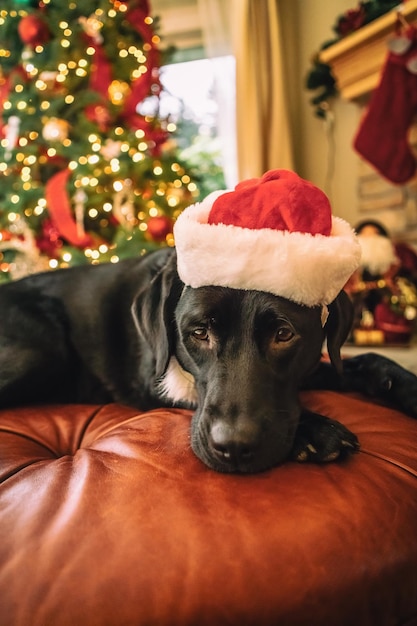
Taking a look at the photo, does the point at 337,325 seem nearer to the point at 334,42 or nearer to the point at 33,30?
the point at 334,42

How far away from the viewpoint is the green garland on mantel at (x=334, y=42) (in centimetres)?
296

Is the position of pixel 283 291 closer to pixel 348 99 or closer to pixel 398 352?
pixel 398 352

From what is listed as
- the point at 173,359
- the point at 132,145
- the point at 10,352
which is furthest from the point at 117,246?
the point at 173,359

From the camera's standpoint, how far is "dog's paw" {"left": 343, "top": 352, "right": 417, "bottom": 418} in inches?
52.5

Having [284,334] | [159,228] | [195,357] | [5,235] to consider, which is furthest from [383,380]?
[5,235]

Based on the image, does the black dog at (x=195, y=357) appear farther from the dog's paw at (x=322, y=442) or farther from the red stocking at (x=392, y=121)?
the red stocking at (x=392, y=121)

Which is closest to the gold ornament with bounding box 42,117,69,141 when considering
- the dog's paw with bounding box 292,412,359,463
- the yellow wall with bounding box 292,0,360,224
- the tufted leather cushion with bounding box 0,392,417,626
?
the yellow wall with bounding box 292,0,360,224

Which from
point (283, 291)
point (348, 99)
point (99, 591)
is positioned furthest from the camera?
point (348, 99)

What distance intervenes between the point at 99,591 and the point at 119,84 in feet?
10.4

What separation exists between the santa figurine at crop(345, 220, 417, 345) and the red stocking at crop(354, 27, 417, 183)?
1.23 feet

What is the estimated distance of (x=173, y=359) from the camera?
143cm

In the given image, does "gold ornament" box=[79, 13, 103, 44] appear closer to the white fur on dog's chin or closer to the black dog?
the black dog

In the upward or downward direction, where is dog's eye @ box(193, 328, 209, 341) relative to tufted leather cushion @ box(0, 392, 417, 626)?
upward

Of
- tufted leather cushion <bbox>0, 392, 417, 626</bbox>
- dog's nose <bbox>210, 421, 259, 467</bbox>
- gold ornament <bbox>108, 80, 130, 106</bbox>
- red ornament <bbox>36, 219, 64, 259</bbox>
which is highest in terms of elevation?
gold ornament <bbox>108, 80, 130, 106</bbox>
